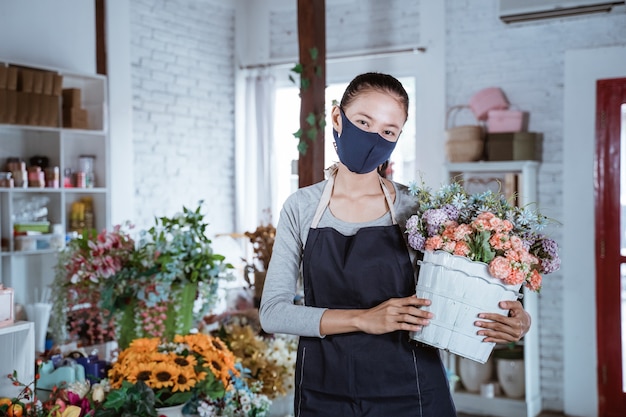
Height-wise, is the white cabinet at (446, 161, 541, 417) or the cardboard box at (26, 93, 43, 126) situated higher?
the cardboard box at (26, 93, 43, 126)

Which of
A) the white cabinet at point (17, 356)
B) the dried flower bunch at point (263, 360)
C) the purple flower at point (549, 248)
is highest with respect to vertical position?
the purple flower at point (549, 248)

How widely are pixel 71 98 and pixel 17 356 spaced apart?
321cm

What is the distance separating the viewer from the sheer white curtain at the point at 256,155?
6.89 metres

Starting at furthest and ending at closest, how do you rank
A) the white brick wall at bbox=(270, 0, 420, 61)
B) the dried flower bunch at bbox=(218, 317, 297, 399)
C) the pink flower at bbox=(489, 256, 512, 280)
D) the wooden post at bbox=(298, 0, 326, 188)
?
the white brick wall at bbox=(270, 0, 420, 61) < the wooden post at bbox=(298, 0, 326, 188) < the dried flower bunch at bbox=(218, 317, 297, 399) < the pink flower at bbox=(489, 256, 512, 280)

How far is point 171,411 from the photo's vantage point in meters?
2.46

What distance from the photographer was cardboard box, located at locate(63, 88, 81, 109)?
204 inches

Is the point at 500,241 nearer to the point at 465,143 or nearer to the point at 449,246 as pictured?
the point at 449,246

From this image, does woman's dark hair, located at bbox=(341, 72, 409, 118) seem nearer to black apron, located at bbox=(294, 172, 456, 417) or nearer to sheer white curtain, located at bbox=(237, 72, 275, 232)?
black apron, located at bbox=(294, 172, 456, 417)

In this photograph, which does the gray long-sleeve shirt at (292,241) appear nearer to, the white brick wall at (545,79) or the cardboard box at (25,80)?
the cardboard box at (25,80)

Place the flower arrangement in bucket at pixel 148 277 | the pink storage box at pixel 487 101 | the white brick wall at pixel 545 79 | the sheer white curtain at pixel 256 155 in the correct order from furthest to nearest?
the sheer white curtain at pixel 256 155
the pink storage box at pixel 487 101
the white brick wall at pixel 545 79
the flower arrangement in bucket at pixel 148 277

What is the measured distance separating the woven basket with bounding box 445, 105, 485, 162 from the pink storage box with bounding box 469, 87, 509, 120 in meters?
0.17

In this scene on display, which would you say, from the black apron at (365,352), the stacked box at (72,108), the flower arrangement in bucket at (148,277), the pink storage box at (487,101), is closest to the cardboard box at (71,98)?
the stacked box at (72,108)

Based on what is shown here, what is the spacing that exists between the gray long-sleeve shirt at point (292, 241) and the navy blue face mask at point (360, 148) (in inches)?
4.0

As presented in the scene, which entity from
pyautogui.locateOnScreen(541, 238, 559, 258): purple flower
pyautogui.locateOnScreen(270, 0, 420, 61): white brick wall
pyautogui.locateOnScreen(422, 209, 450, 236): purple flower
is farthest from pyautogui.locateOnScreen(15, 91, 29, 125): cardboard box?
pyautogui.locateOnScreen(541, 238, 559, 258): purple flower
